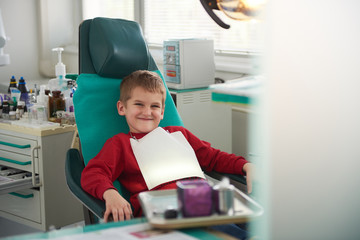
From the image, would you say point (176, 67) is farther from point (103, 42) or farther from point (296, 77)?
point (296, 77)

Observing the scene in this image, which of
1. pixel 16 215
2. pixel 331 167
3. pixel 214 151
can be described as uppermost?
pixel 331 167

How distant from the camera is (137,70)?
6.08 feet

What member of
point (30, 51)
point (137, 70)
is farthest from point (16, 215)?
point (30, 51)

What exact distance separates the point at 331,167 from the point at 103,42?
1.28m

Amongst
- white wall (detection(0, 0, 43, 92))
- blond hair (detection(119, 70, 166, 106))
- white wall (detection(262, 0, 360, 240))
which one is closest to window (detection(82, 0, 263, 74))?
white wall (detection(0, 0, 43, 92))

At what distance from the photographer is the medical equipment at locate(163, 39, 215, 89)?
8.71 feet

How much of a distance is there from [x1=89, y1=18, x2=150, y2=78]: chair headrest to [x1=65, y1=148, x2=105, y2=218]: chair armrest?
1.15 ft

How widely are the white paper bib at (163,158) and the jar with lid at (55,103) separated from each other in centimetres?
82

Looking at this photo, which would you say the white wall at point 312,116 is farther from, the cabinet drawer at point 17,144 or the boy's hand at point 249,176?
the cabinet drawer at point 17,144

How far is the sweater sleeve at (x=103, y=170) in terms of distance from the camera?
137 centimetres

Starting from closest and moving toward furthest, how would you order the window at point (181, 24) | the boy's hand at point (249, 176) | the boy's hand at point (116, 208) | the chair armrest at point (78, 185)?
the boy's hand at point (116, 208)
the chair armrest at point (78, 185)
the boy's hand at point (249, 176)
the window at point (181, 24)

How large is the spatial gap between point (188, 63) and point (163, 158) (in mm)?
1188

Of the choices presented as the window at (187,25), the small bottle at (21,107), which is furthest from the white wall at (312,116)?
the window at (187,25)

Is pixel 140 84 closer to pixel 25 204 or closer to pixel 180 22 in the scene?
pixel 25 204
